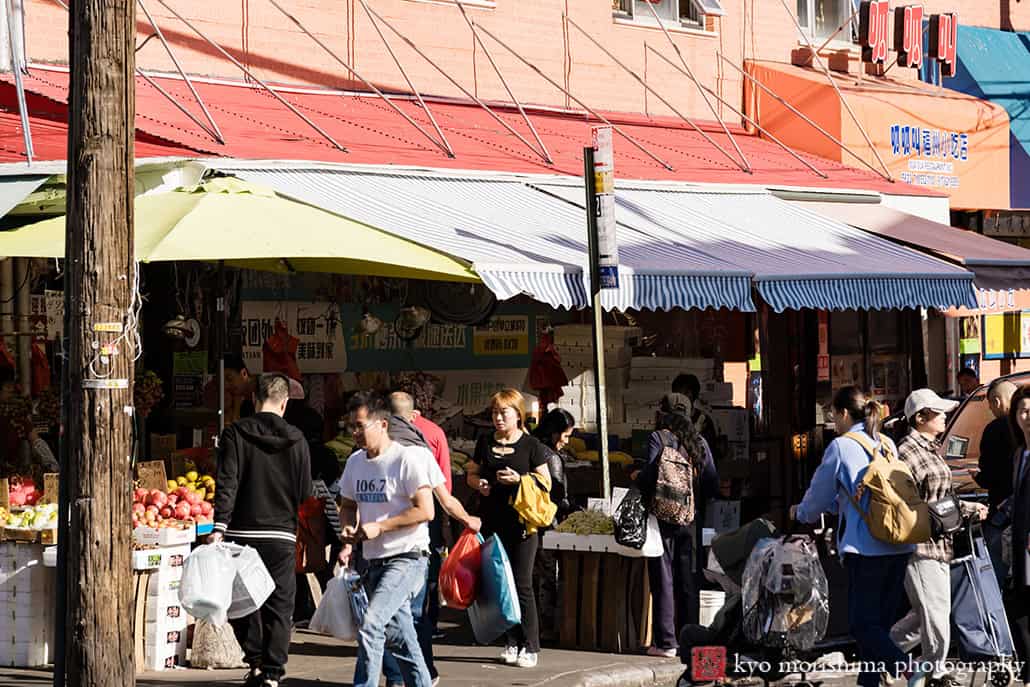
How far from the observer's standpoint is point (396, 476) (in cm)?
937

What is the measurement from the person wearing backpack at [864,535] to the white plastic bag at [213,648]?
3.65 metres

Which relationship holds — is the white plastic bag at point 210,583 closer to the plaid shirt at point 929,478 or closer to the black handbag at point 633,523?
the black handbag at point 633,523

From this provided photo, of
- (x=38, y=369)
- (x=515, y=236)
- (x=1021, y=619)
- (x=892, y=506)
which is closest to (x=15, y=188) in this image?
(x=38, y=369)

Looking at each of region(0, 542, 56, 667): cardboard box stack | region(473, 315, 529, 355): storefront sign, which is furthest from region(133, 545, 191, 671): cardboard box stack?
region(473, 315, 529, 355): storefront sign

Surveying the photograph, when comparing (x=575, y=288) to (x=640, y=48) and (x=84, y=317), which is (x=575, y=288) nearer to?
(x=84, y=317)

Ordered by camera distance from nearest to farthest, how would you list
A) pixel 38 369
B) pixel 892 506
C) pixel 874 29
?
pixel 892 506 → pixel 38 369 → pixel 874 29

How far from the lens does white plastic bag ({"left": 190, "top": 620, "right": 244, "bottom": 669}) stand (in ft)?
36.7

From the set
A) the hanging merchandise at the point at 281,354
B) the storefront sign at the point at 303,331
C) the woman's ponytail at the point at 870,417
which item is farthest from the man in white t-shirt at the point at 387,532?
the storefront sign at the point at 303,331

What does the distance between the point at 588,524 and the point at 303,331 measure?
4.20 m

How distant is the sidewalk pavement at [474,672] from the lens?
35.3ft

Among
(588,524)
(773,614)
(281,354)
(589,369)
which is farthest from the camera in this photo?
(589,369)

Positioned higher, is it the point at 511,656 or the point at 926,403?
the point at 926,403

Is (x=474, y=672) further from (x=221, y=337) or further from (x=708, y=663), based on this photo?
(x=221, y=337)

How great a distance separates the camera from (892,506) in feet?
31.6
